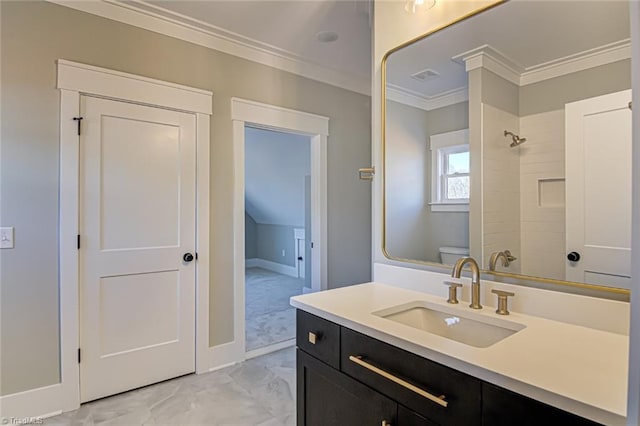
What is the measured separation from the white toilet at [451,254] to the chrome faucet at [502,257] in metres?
0.13

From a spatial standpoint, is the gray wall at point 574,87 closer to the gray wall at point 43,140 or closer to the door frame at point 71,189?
the gray wall at point 43,140

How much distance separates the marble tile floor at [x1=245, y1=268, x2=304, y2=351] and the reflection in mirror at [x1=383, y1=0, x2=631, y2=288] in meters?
2.00

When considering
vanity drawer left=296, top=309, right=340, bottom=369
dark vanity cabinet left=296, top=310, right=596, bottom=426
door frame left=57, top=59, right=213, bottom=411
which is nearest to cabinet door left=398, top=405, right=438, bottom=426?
dark vanity cabinet left=296, top=310, right=596, bottom=426

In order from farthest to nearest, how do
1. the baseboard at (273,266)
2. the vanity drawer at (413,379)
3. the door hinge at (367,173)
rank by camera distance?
the baseboard at (273,266), the door hinge at (367,173), the vanity drawer at (413,379)

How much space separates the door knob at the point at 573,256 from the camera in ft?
4.06

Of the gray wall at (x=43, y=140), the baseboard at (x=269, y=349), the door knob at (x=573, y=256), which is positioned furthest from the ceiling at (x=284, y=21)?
the baseboard at (x=269, y=349)

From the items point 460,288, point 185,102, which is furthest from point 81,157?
point 460,288

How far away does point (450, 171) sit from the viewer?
5.57ft

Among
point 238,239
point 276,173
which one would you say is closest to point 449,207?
point 238,239

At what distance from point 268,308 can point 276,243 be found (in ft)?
9.02

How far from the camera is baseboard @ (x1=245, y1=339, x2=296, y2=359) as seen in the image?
118 inches

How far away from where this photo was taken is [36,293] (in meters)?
2.10

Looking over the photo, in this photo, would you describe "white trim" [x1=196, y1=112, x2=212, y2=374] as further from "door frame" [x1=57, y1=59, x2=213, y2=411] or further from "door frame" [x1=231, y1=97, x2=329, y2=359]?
"door frame" [x1=57, y1=59, x2=213, y2=411]

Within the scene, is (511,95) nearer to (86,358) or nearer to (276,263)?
(86,358)
